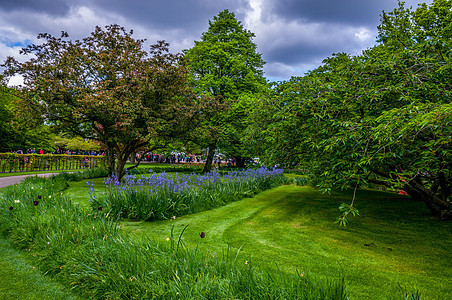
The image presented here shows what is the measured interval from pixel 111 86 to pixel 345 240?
1086 centimetres

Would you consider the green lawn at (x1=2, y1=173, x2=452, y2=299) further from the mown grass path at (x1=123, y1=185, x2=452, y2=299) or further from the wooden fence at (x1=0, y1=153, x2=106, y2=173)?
the wooden fence at (x1=0, y1=153, x2=106, y2=173)

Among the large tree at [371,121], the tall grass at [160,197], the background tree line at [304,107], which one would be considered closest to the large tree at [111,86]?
the background tree line at [304,107]

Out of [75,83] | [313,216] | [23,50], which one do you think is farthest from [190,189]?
[23,50]

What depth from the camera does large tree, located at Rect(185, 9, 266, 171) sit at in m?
18.1

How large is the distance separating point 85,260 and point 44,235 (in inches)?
54.8

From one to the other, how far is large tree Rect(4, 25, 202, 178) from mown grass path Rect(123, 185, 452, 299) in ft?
16.8

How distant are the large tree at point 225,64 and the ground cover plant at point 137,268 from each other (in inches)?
500

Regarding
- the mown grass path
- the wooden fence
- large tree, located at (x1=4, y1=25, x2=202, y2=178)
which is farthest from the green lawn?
the wooden fence

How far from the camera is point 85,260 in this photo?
10.0 feet

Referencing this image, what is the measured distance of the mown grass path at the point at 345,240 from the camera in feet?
10.2

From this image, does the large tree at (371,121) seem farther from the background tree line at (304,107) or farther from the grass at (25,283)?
the grass at (25,283)

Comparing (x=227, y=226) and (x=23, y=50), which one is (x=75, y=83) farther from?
(x=227, y=226)

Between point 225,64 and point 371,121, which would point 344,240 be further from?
point 225,64

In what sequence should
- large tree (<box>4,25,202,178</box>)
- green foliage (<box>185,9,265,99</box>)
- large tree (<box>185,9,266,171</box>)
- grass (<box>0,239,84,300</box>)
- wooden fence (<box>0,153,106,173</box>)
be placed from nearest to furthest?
grass (<box>0,239,84,300</box>) → large tree (<box>4,25,202,178</box>) → wooden fence (<box>0,153,106,173</box>) → large tree (<box>185,9,266,171</box>) → green foliage (<box>185,9,265,99</box>)
